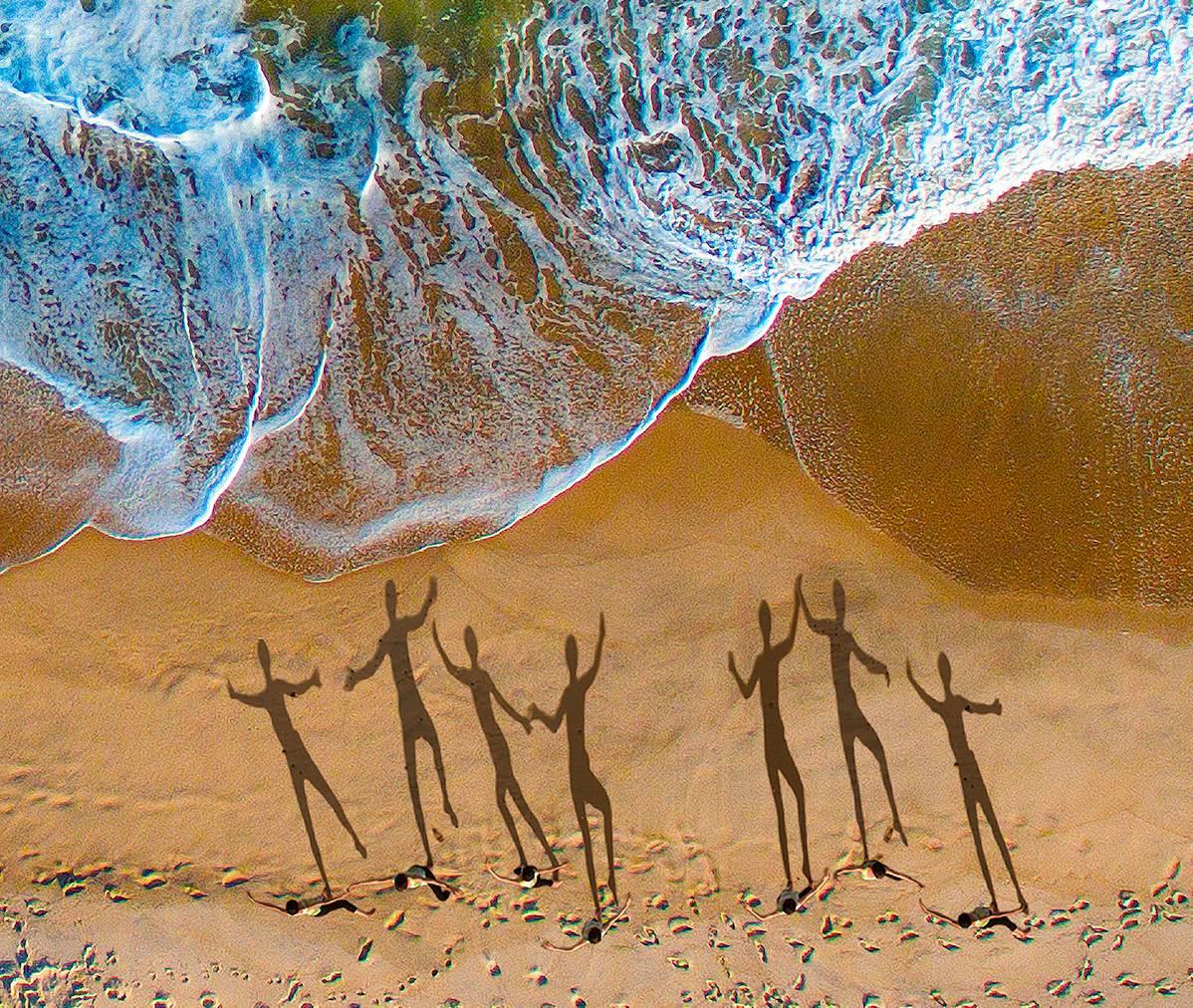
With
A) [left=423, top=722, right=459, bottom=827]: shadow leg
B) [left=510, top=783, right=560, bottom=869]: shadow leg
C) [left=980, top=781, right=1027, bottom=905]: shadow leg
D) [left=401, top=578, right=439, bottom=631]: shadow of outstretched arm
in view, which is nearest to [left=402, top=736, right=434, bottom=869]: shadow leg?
[left=423, top=722, right=459, bottom=827]: shadow leg

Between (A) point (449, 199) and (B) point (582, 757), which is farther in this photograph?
(B) point (582, 757)

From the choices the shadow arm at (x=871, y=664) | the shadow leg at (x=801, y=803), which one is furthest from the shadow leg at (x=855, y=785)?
the shadow arm at (x=871, y=664)

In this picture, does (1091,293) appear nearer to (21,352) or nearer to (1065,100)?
(1065,100)

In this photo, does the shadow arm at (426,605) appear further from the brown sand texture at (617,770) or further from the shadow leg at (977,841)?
the shadow leg at (977,841)

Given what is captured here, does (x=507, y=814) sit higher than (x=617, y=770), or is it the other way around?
(x=617, y=770)

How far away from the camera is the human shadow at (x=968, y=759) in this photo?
17.4ft

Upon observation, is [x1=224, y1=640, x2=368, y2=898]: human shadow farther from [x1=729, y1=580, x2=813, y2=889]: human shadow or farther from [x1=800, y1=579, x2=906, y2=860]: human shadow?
[x1=800, y1=579, x2=906, y2=860]: human shadow

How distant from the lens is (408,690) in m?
5.36

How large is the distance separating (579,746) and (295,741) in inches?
79.0

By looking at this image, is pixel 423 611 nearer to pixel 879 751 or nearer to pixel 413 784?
pixel 413 784

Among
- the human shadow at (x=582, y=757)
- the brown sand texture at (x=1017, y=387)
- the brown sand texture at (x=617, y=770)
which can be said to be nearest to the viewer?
the brown sand texture at (x=1017, y=387)

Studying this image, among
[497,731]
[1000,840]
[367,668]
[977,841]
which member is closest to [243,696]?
[367,668]

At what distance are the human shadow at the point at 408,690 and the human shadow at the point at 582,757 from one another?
756 millimetres

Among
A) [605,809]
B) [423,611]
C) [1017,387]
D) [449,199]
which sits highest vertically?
[449,199]
